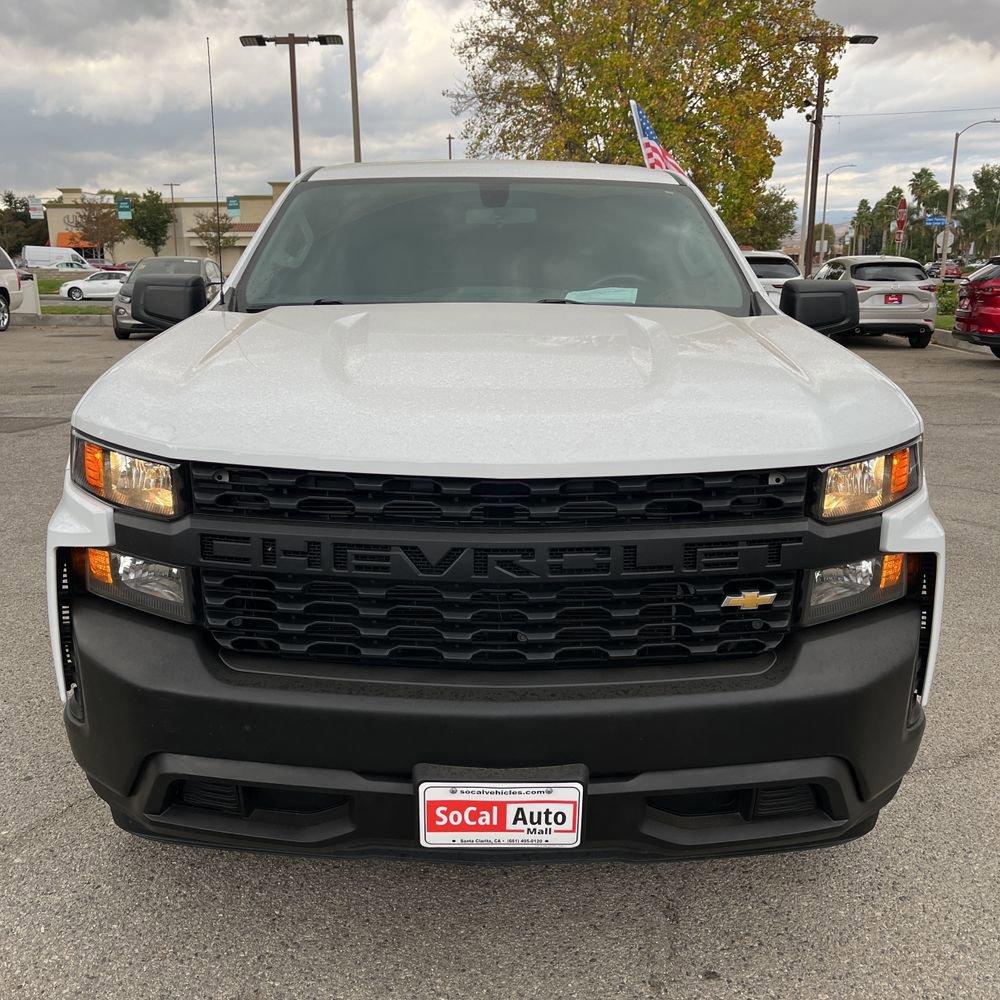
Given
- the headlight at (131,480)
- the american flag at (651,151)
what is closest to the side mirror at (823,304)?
the headlight at (131,480)

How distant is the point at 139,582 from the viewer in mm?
2004

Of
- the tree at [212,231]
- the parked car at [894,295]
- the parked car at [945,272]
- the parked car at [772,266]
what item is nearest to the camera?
the parked car at [894,295]

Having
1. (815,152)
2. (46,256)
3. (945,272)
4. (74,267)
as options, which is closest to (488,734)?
(815,152)

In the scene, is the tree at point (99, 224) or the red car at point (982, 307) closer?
the red car at point (982, 307)

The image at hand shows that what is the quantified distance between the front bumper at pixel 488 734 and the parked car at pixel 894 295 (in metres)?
16.5

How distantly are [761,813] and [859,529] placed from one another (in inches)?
23.8

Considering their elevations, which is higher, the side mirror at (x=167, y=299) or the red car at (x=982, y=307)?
the side mirror at (x=167, y=299)

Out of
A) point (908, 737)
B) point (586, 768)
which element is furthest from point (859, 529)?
point (586, 768)

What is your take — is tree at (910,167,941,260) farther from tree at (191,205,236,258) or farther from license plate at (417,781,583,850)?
license plate at (417,781,583,850)

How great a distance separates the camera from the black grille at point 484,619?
6.23ft

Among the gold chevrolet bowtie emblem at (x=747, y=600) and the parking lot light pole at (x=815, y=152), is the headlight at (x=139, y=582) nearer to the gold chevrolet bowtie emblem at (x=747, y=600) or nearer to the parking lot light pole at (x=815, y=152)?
the gold chevrolet bowtie emblem at (x=747, y=600)

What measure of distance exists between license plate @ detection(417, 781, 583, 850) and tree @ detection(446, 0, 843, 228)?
2188 cm

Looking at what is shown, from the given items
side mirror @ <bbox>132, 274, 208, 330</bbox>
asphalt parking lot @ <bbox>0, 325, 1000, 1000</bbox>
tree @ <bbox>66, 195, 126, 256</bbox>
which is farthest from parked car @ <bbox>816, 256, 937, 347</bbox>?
tree @ <bbox>66, 195, 126, 256</bbox>

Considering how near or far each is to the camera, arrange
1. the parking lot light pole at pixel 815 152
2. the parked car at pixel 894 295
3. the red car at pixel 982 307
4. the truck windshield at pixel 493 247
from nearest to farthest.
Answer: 1. the truck windshield at pixel 493 247
2. the red car at pixel 982 307
3. the parked car at pixel 894 295
4. the parking lot light pole at pixel 815 152
